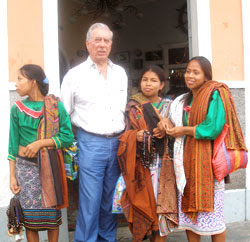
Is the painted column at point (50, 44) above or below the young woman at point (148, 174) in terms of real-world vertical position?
above

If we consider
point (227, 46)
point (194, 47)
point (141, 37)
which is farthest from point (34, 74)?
point (141, 37)

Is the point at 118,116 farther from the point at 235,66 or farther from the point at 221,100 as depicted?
the point at 235,66

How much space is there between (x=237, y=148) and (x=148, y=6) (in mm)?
7285

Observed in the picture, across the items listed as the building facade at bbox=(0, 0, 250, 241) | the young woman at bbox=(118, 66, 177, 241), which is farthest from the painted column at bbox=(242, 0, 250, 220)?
the young woman at bbox=(118, 66, 177, 241)

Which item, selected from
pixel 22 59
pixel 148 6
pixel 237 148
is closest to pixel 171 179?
pixel 237 148

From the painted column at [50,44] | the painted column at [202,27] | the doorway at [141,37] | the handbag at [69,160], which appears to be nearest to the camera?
the handbag at [69,160]

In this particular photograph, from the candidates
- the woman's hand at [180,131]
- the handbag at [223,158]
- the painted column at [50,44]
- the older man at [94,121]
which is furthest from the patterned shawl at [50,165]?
the handbag at [223,158]

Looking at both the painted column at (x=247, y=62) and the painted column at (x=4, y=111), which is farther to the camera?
the painted column at (x=247, y=62)

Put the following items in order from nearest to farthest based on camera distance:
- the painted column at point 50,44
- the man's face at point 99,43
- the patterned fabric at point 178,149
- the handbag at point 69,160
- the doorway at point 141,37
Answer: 1. the patterned fabric at point 178,149
2. the handbag at point 69,160
3. the man's face at point 99,43
4. the painted column at point 50,44
5. the doorway at point 141,37

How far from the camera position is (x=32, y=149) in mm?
2646

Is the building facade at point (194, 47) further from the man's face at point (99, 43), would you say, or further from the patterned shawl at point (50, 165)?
the patterned shawl at point (50, 165)

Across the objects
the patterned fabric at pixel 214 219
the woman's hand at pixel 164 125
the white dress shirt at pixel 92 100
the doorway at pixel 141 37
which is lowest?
the patterned fabric at pixel 214 219

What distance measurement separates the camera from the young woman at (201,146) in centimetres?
274

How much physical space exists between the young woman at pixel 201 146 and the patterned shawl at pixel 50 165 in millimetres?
938
